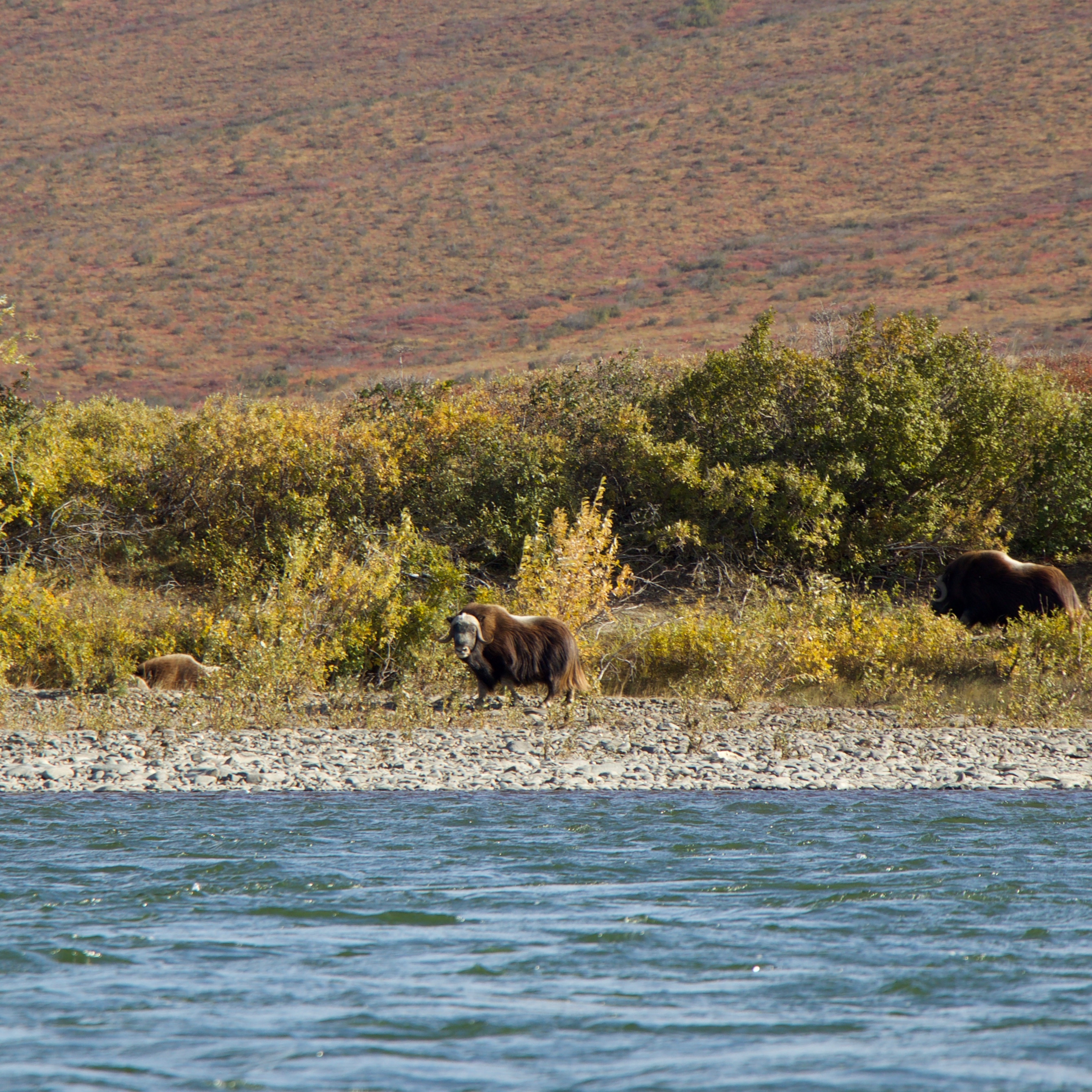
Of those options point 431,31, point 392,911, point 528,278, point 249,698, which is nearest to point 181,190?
point 528,278

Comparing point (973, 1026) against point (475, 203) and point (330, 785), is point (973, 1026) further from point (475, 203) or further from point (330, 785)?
point (475, 203)

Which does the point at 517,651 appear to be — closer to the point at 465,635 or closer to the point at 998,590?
the point at 465,635

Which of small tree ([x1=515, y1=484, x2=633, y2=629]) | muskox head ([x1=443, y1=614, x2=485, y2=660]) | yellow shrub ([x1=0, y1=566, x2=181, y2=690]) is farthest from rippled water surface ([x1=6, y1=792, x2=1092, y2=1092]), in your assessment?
small tree ([x1=515, y1=484, x2=633, y2=629])

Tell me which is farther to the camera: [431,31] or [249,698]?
[431,31]

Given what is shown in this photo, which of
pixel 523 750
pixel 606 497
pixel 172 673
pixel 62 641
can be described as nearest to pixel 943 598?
pixel 606 497

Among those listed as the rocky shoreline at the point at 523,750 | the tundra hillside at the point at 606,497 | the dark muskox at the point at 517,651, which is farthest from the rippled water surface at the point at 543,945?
the tundra hillside at the point at 606,497

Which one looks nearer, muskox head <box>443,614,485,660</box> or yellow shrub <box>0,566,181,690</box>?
muskox head <box>443,614,485,660</box>

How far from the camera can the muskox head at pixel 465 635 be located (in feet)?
43.8

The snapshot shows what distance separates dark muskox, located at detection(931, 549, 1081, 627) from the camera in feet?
52.2

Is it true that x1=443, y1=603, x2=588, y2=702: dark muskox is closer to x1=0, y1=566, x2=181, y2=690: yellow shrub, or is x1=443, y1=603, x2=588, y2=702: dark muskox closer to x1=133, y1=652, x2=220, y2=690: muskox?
x1=133, y1=652, x2=220, y2=690: muskox

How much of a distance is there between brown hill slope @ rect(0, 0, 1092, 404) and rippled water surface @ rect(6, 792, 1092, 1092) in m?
28.1

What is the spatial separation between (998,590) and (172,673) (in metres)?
9.79

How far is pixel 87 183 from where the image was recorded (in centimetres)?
5531

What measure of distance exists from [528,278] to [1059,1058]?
43.4 m
